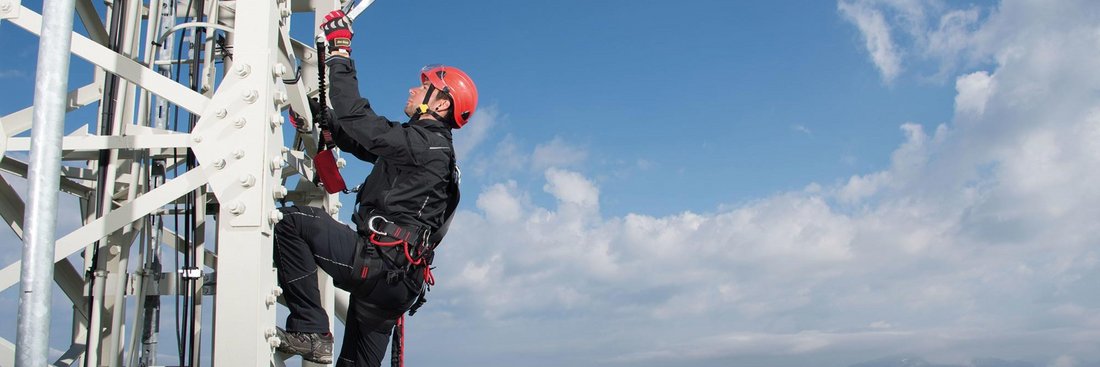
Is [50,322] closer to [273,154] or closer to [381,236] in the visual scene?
[273,154]

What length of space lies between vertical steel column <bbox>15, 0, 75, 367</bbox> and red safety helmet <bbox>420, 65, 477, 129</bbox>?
3.22 meters

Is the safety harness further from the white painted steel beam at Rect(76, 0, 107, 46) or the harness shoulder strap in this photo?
the white painted steel beam at Rect(76, 0, 107, 46)

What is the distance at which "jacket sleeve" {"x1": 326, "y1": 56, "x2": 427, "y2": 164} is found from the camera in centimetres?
561

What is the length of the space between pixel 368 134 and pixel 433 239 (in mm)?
1089

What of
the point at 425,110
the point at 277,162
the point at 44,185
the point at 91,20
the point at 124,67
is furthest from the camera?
the point at 91,20

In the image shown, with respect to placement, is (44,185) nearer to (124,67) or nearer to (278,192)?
(124,67)

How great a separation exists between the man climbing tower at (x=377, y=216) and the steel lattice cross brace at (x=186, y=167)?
39 centimetres

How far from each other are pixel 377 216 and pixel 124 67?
1854mm

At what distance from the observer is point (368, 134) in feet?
18.6

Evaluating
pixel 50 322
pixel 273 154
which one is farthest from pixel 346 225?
pixel 50 322

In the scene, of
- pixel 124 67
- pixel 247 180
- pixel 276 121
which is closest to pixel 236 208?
pixel 247 180

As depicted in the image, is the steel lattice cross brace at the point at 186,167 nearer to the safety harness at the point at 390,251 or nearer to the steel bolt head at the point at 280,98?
the steel bolt head at the point at 280,98

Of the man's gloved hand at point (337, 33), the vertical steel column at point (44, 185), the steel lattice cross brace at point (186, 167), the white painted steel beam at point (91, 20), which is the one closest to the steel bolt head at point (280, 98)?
the steel lattice cross brace at point (186, 167)

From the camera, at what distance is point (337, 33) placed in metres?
5.69
